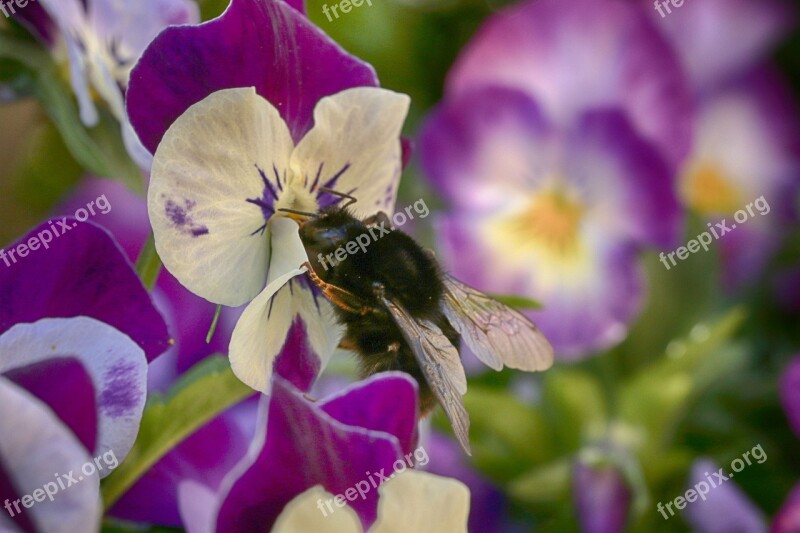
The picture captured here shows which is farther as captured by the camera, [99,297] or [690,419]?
[690,419]

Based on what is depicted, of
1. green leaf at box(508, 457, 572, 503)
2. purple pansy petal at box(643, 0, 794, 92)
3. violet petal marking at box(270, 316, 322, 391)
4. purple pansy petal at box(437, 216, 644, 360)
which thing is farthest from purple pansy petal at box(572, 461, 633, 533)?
purple pansy petal at box(643, 0, 794, 92)

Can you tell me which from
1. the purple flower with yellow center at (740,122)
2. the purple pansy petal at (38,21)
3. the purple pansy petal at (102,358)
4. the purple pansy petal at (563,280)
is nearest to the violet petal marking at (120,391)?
the purple pansy petal at (102,358)

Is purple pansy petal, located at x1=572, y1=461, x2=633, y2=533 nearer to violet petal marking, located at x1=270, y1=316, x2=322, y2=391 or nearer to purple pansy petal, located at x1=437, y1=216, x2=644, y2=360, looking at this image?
purple pansy petal, located at x1=437, y1=216, x2=644, y2=360

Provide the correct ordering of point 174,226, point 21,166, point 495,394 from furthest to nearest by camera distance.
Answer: point 21,166, point 495,394, point 174,226

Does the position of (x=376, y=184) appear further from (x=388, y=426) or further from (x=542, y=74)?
(x=542, y=74)

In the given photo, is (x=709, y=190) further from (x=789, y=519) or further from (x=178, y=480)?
(x=178, y=480)

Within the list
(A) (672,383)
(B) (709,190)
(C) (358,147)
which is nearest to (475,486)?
(A) (672,383)

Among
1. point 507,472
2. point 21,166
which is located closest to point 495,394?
point 507,472
